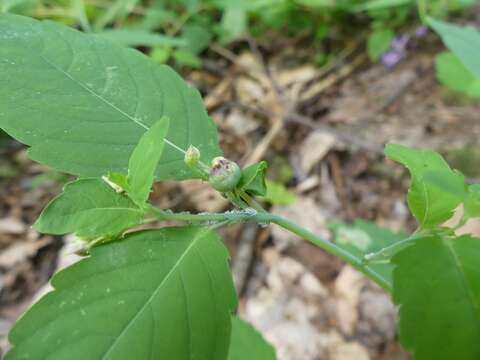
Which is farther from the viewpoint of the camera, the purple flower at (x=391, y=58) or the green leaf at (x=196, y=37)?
the green leaf at (x=196, y=37)

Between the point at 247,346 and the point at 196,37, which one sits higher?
the point at 247,346

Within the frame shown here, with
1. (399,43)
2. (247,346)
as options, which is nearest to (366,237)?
(247,346)

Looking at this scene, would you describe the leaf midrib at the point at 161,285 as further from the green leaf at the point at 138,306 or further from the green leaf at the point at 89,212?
the green leaf at the point at 89,212

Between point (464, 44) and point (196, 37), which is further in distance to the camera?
point (196, 37)

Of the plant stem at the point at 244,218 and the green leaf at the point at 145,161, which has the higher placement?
the green leaf at the point at 145,161

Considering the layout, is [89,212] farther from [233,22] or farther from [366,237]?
[233,22]

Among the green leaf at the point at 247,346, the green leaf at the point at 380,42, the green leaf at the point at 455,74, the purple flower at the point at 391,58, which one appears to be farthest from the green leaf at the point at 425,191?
the purple flower at the point at 391,58

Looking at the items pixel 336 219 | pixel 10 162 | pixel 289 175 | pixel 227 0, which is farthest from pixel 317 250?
pixel 10 162
